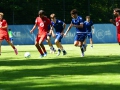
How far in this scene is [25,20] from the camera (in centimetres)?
5309

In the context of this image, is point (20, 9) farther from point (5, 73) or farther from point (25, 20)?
point (5, 73)

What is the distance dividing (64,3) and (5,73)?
4037 cm

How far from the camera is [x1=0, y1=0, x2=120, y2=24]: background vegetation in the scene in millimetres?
52938

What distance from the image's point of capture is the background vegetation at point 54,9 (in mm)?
52938

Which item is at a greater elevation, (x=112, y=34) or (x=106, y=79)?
(x=106, y=79)

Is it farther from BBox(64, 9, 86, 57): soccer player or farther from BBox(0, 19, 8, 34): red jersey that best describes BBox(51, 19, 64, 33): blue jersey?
BBox(0, 19, 8, 34): red jersey

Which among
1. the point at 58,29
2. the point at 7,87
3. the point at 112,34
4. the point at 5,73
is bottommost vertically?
the point at 112,34

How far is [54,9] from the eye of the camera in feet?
178

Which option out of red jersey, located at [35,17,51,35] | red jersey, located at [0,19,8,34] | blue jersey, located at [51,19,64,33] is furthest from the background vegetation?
red jersey, located at [35,17,51,35]

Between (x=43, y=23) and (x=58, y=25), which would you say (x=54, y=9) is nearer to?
(x=58, y=25)

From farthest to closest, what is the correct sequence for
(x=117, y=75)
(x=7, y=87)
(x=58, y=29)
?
(x=58, y=29), (x=117, y=75), (x=7, y=87)

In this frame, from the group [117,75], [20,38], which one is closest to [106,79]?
[117,75]

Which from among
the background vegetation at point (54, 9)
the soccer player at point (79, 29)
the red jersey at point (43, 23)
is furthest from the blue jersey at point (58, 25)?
the background vegetation at point (54, 9)

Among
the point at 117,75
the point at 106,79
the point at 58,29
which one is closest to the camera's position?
the point at 106,79
